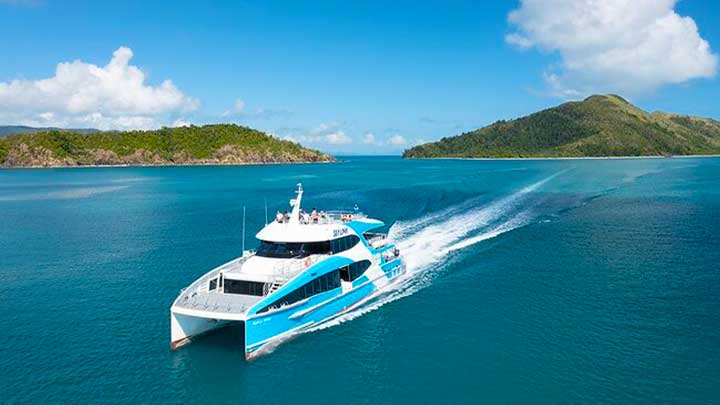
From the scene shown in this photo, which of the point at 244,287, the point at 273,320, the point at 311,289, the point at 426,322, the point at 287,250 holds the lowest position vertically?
the point at 426,322

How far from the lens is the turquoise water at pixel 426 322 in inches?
911

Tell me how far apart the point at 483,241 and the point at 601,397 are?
29.9 meters

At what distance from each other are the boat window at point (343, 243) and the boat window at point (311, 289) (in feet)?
5.52

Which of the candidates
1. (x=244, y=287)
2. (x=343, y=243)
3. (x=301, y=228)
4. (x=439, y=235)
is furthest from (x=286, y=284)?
(x=439, y=235)

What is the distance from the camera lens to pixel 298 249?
102 feet

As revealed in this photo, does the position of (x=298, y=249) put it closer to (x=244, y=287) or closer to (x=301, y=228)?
(x=301, y=228)

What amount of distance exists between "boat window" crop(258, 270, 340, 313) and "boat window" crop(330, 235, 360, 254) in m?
1.68

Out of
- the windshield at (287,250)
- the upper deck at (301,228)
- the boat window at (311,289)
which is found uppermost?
the upper deck at (301,228)

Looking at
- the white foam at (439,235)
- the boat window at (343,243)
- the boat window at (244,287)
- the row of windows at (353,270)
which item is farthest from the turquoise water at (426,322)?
the boat window at (343,243)

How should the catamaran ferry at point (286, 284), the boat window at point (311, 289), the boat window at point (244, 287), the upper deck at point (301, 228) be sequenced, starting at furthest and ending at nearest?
the upper deck at point (301, 228) < the boat window at point (244, 287) < the boat window at point (311, 289) < the catamaran ferry at point (286, 284)

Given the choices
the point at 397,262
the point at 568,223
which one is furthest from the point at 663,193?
the point at 397,262

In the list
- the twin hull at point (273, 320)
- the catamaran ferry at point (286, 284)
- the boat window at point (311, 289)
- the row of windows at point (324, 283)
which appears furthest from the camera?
the row of windows at point (324, 283)

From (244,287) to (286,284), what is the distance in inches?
113

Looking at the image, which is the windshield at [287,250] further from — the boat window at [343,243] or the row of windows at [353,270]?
the row of windows at [353,270]
